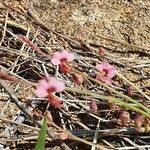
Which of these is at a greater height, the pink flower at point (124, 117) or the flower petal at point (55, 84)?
the flower petal at point (55, 84)

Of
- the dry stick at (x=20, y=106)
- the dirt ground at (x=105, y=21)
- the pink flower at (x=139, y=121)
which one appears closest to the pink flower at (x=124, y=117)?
the pink flower at (x=139, y=121)

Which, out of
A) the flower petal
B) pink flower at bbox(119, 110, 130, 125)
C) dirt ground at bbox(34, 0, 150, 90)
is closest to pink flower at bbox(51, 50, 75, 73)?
the flower petal

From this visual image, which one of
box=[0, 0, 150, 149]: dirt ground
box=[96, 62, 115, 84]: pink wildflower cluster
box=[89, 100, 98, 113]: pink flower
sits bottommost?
box=[89, 100, 98, 113]: pink flower

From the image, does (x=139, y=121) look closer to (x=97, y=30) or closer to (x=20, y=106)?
(x=20, y=106)

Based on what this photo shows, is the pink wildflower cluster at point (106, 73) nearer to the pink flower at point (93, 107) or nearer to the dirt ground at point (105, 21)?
the pink flower at point (93, 107)

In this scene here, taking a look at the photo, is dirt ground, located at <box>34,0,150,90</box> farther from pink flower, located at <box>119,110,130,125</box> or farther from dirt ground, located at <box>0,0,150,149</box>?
pink flower, located at <box>119,110,130,125</box>

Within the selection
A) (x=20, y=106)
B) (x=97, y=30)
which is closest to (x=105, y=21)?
(x=97, y=30)

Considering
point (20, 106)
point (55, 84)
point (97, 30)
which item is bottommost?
point (20, 106)

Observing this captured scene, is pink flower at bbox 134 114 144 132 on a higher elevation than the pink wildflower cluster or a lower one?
lower

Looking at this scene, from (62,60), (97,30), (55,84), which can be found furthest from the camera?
(97,30)

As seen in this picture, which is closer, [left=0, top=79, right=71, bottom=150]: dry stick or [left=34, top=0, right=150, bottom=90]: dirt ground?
[left=0, top=79, right=71, bottom=150]: dry stick

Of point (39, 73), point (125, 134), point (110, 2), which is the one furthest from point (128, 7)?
point (125, 134)
